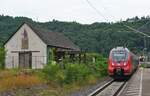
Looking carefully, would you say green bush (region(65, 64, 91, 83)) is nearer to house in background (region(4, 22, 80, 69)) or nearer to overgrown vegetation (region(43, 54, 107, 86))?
overgrown vegetation (region(43, 54, 107, 86))

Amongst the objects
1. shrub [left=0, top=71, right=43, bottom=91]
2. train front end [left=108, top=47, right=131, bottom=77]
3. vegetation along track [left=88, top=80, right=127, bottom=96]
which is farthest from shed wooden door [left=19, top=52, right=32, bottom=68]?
vegetation along track [left=88, top=80, right=127, bottom=96]

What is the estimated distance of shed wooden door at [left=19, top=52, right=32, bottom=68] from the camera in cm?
6569

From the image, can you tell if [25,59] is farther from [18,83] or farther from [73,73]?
[18,83]

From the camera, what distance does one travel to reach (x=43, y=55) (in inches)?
2527

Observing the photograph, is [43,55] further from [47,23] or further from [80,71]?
[47,23]

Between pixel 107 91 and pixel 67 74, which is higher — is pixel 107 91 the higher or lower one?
the lower one

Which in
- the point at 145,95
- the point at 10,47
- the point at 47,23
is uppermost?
the point at 47,23

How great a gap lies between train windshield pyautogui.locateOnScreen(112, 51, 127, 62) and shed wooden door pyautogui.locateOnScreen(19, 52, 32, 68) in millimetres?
22486

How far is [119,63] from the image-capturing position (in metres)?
44.9

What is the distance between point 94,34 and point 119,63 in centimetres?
4354

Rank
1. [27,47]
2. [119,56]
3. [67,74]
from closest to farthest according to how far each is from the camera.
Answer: [67,74]
[119,56]
[27,47]

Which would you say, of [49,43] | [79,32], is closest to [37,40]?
[49,43]

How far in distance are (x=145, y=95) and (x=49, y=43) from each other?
4129cm

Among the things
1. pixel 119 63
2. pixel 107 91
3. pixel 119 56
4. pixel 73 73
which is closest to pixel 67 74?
pixel 73 73
